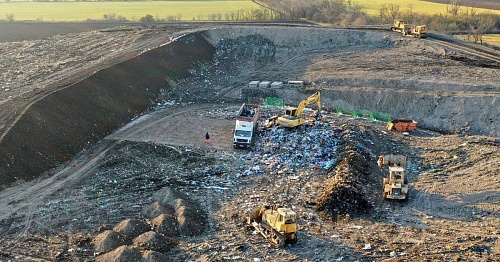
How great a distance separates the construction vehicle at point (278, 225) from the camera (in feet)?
63.2

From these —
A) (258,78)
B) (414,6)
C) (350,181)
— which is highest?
(414,6)

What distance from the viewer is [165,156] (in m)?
27.9

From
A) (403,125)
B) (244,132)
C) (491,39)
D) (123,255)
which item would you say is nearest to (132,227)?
(123,255)

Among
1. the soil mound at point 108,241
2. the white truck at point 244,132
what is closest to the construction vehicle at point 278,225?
the soil mound at point 108,241

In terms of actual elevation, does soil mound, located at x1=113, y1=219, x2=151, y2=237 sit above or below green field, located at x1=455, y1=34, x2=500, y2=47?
below

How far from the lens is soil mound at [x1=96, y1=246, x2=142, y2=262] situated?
58.4ft

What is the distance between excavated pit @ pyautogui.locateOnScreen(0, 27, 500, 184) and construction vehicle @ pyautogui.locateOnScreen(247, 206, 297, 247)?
433 inches

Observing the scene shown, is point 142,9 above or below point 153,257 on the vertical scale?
above

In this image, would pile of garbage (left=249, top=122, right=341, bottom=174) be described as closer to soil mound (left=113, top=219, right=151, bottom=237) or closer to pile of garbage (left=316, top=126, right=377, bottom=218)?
pile of garbage (left=316, top=126, right=377, bottom=218)

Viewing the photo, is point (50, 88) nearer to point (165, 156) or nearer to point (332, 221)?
point (165, 156)

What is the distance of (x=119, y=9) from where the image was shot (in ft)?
243

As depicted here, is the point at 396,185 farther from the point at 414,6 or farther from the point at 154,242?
the point at 414,6

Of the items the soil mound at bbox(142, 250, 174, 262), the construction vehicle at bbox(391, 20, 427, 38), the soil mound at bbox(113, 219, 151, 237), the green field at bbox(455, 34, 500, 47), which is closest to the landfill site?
the soil mound at bbox(142, 250, 174, 262)

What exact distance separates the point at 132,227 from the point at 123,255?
7.24ft
